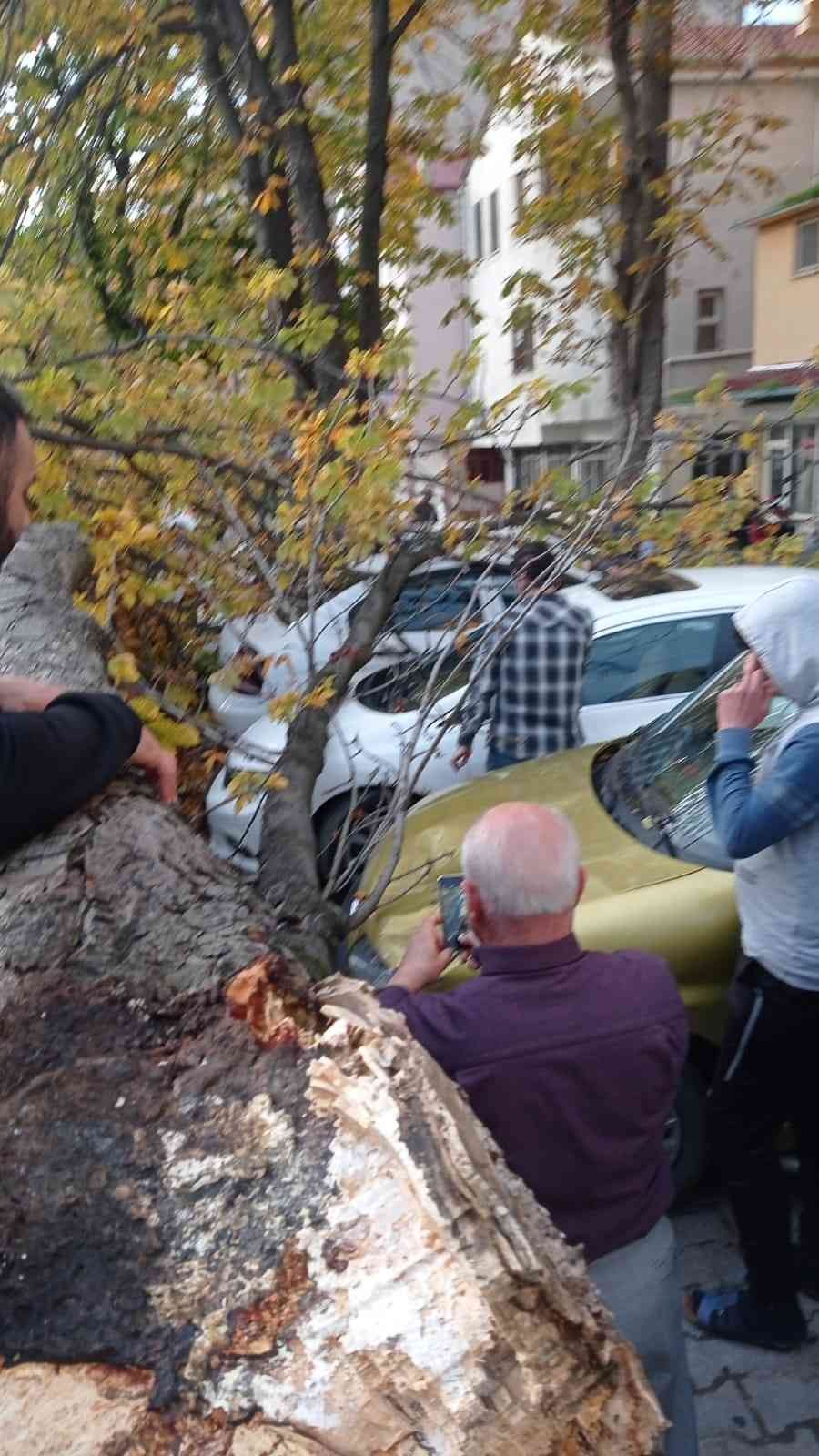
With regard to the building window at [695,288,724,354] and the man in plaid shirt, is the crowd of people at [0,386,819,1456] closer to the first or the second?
A: the man in plaid shirt

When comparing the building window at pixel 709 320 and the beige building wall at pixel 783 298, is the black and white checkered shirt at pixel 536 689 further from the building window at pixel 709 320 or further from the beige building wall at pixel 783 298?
the building window at pixel 709 320

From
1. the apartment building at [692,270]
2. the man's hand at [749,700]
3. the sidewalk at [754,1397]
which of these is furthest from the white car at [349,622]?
the apartment building at [692,270]

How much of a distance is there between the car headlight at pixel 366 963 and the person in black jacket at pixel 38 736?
6.58 ft

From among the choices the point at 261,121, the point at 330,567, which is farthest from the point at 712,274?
the point at 330,567

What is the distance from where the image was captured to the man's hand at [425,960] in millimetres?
2402

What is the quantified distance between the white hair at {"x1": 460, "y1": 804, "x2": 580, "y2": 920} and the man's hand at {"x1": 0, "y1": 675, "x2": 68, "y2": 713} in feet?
2.48

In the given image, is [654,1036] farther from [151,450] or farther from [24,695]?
[151,450]

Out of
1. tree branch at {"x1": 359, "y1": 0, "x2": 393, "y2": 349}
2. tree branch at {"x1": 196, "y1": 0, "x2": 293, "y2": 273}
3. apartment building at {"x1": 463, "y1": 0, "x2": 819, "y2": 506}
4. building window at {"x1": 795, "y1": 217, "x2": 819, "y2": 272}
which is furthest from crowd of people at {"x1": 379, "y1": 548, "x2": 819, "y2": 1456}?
building window at {"x1": 795, "y1": 217, "x2": 819, "y2": 272}

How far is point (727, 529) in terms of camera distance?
17.7 ft

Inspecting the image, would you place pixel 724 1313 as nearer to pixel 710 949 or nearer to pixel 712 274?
pixel 710 949

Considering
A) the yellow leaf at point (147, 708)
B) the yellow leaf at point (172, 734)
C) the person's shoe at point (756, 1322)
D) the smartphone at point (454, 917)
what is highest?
the yellow leaf at point (147, 708)

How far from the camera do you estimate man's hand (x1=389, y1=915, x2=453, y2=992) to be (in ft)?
7.88

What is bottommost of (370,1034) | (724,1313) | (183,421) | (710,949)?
(724,1313)

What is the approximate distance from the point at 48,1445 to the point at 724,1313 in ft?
8.14
